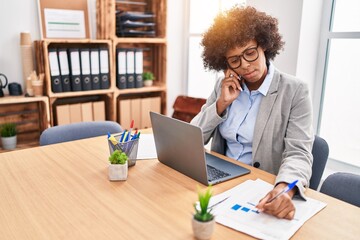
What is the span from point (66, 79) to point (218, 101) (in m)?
1.61

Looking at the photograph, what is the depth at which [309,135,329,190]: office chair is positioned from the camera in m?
1.35

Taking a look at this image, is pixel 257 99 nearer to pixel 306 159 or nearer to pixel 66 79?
pixel 306 159

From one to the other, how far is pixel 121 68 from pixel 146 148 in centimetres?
154

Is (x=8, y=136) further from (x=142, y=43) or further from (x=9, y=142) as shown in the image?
(x=142, y=43)

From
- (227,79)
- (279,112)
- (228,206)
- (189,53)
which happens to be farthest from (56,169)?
(189,53)

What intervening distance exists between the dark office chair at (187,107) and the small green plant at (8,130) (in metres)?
1.40

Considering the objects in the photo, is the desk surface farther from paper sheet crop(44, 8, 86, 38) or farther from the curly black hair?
→ paper sheet crop(44, 8, 86, 38)

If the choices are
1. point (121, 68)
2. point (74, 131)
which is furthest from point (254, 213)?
point (121, 68)

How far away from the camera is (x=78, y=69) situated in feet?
8.73

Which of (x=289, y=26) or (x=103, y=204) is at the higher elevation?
(x=289, y=26)

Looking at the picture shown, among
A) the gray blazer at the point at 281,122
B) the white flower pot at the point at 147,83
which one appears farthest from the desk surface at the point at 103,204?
the white flower pot at the point at 147,83

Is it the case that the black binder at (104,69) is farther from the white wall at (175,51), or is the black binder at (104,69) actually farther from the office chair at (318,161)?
the office chair at (318,161)

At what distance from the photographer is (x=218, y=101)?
149 centimetres

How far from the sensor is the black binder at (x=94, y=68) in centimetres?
270
